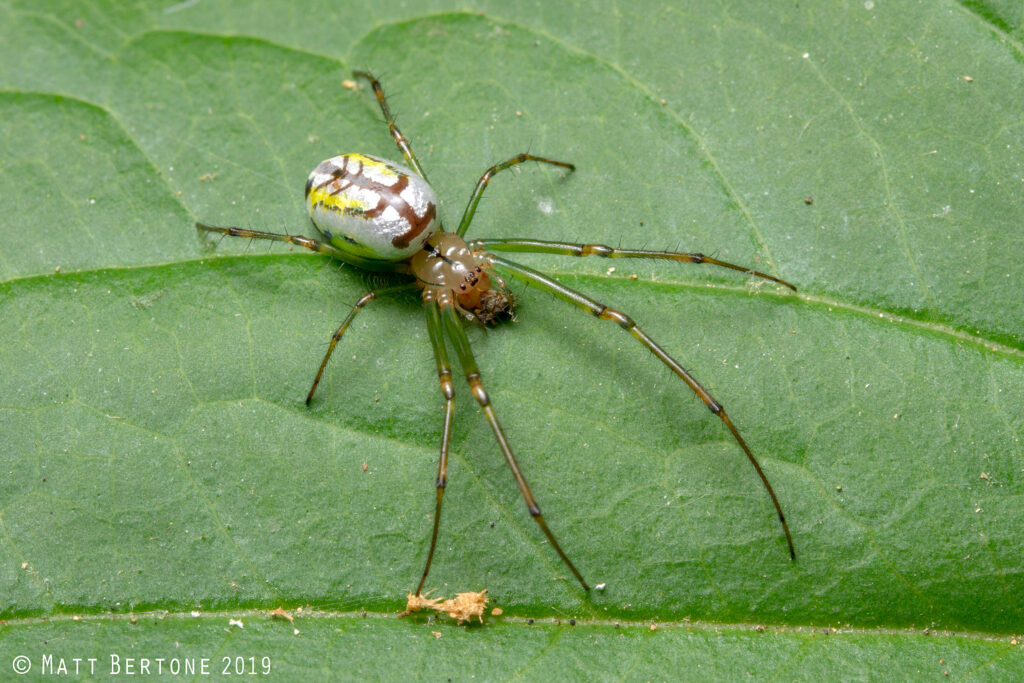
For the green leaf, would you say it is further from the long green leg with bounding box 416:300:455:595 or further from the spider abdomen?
the spider abdomen

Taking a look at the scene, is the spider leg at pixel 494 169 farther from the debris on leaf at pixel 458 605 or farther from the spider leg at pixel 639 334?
the debris on leaf at pixel 458 605

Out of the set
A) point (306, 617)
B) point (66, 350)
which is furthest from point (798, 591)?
point (66, 350)

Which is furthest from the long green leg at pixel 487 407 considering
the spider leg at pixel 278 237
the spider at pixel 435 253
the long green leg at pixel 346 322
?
the spider leg at pixel 278 237

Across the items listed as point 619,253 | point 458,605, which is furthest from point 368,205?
point 458,605

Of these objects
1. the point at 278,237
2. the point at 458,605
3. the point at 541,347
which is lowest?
the point at 458,605

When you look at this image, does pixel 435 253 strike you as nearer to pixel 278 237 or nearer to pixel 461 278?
pixel 461 278

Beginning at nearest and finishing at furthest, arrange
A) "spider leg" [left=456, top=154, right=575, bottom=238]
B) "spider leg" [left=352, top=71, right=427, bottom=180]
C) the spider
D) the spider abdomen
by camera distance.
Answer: the spider < the spider abdomen < "spider leg" [left=456, top=154, right=575, bottom=238] < "spider leg" [left=352, top=71, right=427, bottom=180]

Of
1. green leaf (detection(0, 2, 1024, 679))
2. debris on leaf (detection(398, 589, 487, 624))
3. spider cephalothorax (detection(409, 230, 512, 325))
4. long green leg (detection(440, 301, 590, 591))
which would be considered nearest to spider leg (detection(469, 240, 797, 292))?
green leaf (detection(0, 2, 1024, 679))
